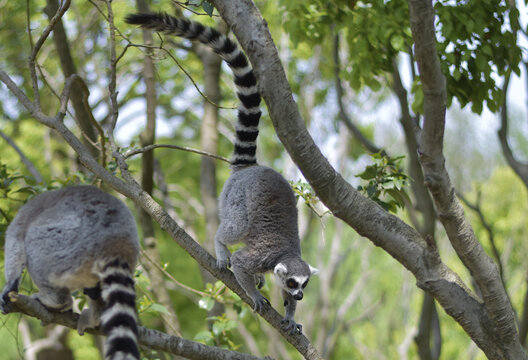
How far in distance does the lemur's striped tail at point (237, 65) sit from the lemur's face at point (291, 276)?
1119 millimetres

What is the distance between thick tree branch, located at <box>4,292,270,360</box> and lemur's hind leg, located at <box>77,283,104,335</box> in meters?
0.05

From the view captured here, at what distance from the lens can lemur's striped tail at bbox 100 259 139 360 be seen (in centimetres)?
281

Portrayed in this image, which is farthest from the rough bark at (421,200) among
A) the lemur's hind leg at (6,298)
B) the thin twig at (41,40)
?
the lemur's hind leg at (6,298)

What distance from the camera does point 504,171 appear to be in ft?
66.1

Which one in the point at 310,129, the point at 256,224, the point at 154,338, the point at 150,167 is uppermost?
the point at 310,129

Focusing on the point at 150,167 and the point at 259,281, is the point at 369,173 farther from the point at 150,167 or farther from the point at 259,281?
the point at 150,167

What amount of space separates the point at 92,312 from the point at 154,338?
472mm

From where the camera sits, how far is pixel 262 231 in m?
4.54

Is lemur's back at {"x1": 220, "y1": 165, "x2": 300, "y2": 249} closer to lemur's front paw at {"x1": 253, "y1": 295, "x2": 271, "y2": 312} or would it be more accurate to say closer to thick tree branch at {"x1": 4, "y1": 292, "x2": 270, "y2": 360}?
lemur's front paw at {"x1": 253, "y1": 295, "x2": 271, "y2": 312}

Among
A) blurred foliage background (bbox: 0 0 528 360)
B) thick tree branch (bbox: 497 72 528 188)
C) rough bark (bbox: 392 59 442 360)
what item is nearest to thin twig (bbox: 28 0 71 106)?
blurred foliage background (bbox: 0 0 528 360)

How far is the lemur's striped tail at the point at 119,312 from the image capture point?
111 inches

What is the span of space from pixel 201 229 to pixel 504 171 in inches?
452

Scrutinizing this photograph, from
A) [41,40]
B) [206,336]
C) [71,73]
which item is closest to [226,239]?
[206,336]

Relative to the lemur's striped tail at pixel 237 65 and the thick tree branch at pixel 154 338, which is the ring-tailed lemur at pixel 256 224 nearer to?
the lemur's striped tail at pixel 237 65
